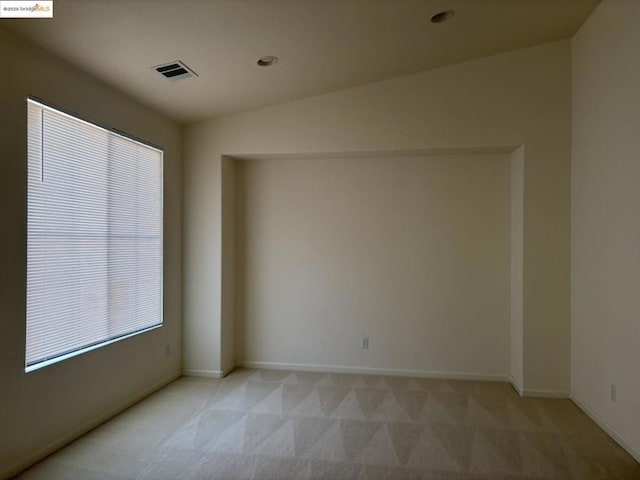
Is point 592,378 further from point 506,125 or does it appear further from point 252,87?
point 252,87

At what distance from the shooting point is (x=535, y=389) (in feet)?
12.4

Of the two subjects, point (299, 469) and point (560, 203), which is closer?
point (299, 469)

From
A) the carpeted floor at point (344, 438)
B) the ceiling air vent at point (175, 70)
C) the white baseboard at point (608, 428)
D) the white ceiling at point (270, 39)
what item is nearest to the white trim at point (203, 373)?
the carpeted floor at point (344, 438)

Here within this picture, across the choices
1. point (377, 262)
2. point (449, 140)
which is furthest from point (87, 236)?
point (449, 140)

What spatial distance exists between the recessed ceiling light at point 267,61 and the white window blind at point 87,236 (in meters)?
1.45

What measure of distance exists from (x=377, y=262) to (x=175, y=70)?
2.83 meters

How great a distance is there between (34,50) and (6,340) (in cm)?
193


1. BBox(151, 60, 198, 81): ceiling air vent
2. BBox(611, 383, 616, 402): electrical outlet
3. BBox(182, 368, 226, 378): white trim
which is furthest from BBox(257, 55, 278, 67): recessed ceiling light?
BBox(611, 383, 616, 402): electrical outlet

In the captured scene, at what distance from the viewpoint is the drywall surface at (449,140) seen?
12.3 ft

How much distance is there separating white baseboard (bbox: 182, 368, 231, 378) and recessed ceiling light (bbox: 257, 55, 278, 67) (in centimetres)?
324

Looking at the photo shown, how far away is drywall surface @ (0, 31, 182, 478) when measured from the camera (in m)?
2.38

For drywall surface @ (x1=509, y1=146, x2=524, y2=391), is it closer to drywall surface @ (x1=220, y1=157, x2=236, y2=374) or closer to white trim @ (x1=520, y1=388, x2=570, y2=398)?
white trim @ (x1=520, y1=388, x2=570, y2=398)

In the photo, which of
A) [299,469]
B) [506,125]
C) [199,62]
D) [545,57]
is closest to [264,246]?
[199,62]

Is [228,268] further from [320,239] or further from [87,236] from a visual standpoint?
[87,236]
